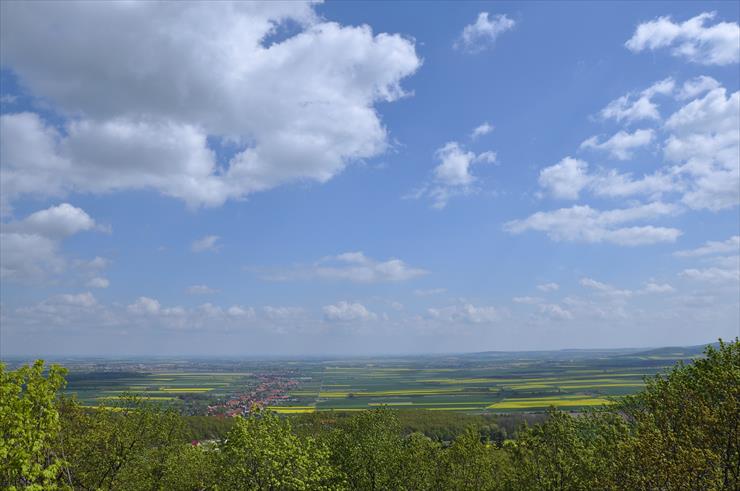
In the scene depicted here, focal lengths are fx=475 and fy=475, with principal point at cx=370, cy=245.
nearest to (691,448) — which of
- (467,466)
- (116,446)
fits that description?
(467,466)

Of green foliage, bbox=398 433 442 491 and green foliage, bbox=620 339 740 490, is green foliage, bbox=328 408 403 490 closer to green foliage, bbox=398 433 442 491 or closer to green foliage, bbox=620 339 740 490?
green foliage, bbox=398 433 442 491

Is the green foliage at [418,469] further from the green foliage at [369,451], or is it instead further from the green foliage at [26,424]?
Answer: the green foliage at [26,424]

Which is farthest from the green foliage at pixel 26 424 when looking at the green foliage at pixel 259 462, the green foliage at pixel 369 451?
the green foliage at pixel 369 451

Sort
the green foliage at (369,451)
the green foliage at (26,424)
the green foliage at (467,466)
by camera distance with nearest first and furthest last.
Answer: the green foliage at (26,424) < the green foliage at (467,466) < the green foliage at (369,451)

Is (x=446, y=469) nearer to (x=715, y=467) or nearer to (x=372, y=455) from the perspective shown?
(x=372, y=455)

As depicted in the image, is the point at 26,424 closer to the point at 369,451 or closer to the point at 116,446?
the point at 116,446
